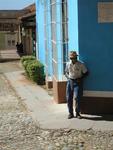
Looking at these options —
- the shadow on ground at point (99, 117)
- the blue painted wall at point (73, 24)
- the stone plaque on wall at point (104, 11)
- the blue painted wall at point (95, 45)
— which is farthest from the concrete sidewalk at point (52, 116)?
the stone plaque on wall at point (104, 11)

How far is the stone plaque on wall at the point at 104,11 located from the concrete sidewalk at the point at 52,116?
234 cm

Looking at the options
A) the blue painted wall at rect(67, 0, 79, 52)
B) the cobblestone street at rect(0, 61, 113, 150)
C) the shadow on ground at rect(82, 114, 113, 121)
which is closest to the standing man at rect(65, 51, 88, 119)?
the shadow on ground at rect(82, 114, 113, 121)

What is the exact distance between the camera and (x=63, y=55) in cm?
1409

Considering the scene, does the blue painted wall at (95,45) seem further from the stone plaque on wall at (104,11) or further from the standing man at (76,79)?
the standing man at (76,79)

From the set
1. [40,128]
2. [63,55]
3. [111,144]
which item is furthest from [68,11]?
[111,144]

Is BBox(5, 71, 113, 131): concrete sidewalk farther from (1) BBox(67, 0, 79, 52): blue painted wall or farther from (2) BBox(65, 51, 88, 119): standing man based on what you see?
(1) BBox(67, 0, 79, 52): blue painted wall

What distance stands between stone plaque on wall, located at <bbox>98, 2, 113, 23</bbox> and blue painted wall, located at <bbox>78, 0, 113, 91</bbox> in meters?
0.07

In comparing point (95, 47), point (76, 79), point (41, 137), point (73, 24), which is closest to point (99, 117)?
point (76, 79)

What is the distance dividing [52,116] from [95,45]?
2045 mm

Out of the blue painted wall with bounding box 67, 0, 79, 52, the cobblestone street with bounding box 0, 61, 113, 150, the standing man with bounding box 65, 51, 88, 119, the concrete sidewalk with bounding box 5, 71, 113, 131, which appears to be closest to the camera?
the cobblestone street with bounding box 0, 61, 113, 150

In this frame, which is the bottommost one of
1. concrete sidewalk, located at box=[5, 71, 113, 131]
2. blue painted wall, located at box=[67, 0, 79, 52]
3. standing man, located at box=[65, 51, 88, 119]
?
concrete sidewalk, located at box=[5, 71, 113, 131]

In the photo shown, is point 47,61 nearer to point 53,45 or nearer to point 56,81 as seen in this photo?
point 53,45

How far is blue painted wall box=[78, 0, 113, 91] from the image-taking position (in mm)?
11719

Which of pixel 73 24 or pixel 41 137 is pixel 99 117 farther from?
pixel 73 24
